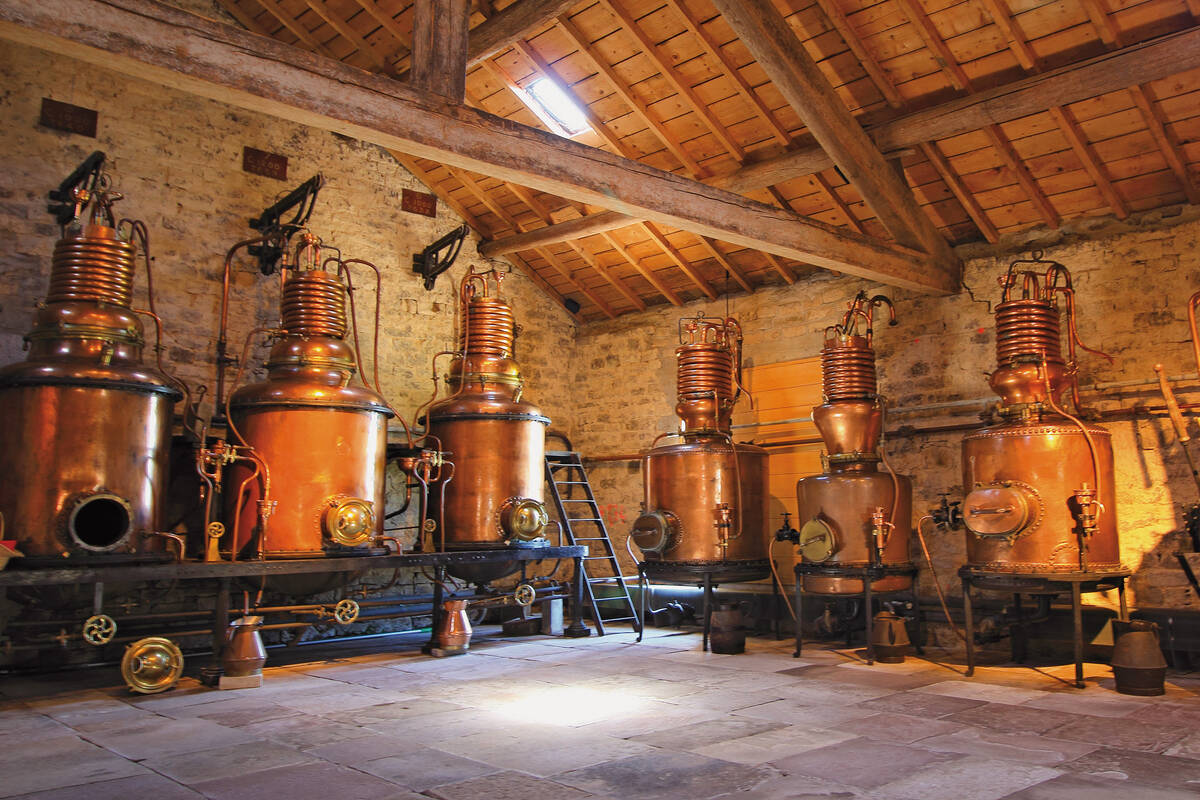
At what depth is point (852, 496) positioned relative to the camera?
6.71m

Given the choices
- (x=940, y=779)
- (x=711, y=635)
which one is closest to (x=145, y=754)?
(x=940, y=779)

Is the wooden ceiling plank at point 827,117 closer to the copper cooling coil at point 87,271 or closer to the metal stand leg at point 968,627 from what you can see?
the metal stand leg at point 968,627

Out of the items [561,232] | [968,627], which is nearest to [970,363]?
[968,627]

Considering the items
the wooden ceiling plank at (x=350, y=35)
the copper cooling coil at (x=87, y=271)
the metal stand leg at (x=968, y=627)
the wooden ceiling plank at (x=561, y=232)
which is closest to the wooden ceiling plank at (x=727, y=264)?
the wooden ceiling plank at (x=561, y=232)

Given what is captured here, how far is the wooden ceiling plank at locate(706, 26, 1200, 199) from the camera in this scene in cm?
551

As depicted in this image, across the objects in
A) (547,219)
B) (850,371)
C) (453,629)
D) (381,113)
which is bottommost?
(453,629)

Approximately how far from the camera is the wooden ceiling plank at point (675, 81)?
6.77m

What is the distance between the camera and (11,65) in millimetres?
6938

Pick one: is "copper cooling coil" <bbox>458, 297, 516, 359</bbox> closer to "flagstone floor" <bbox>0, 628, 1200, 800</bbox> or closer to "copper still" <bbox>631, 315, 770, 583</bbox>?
"copper still" <bbox>631, 315, 770, 583</bbox>

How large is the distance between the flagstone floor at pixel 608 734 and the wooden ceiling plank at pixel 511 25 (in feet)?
15.2

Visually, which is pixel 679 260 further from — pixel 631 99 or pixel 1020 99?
pixel 1020 99

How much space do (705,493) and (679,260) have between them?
8.62 ft

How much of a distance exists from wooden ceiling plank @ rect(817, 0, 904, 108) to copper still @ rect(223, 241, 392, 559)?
412 centimetres

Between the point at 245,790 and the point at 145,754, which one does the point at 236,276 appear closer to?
the point at 145,754
